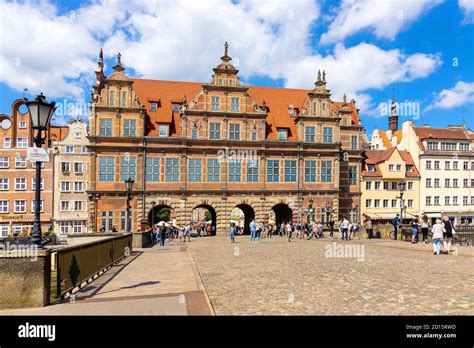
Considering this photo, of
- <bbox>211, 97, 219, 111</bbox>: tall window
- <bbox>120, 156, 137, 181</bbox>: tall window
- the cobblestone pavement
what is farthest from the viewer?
<bbox>211, 97, 219, 111</bbox>: tall window

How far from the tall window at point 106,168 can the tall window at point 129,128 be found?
282 centimetres

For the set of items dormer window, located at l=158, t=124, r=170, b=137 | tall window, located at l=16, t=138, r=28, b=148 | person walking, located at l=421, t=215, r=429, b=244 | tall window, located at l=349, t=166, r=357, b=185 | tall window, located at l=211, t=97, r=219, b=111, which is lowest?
person walking, located at l=421, t=215, r=429, b=244

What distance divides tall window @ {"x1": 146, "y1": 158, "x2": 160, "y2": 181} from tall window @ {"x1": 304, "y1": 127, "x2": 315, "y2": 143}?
16076mm

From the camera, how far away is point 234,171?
133 ft

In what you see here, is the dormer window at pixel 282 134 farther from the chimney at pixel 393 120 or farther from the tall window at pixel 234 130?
the chimney at pixel 393 120

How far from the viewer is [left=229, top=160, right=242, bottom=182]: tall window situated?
4044cm

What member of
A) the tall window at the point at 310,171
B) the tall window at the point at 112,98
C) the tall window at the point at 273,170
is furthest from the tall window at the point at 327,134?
the tall window at the point at 112,98

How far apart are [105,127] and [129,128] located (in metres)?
2.28

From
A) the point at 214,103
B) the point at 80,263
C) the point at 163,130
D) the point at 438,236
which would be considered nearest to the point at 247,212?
the point at 214,103

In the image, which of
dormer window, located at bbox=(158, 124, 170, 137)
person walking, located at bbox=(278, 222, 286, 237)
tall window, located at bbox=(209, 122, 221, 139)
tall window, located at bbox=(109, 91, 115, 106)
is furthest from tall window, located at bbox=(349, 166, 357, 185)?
tall window, located at bbox=(109, 91, 115, 106)

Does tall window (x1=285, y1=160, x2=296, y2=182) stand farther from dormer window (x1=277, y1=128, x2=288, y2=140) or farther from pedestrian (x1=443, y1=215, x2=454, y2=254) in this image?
pedestrian (x1=443, y1=215, x2=454, y2=254)

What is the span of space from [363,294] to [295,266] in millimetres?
5443

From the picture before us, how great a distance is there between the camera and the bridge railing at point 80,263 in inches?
345
